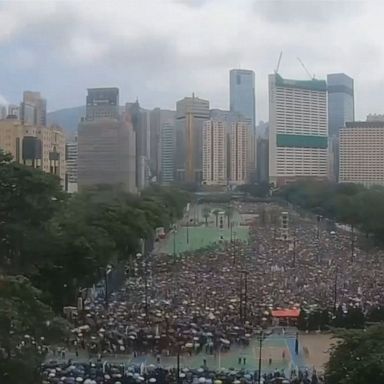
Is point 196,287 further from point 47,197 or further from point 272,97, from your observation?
point 272,97

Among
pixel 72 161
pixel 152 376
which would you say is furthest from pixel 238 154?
pixel 152 376

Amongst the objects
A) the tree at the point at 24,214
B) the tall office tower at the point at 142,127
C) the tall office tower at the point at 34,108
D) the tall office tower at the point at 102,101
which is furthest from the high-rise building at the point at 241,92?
the tree at the point at 24,214

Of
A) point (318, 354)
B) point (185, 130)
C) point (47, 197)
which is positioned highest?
point (185, 130)

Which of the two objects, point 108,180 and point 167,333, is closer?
point 167,333

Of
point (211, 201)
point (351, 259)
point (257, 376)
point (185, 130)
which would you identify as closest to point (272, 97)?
point (185, 130)

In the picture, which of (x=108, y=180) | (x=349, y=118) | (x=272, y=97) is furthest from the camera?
(x=349, y=118)

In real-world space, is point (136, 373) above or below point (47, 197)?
below
